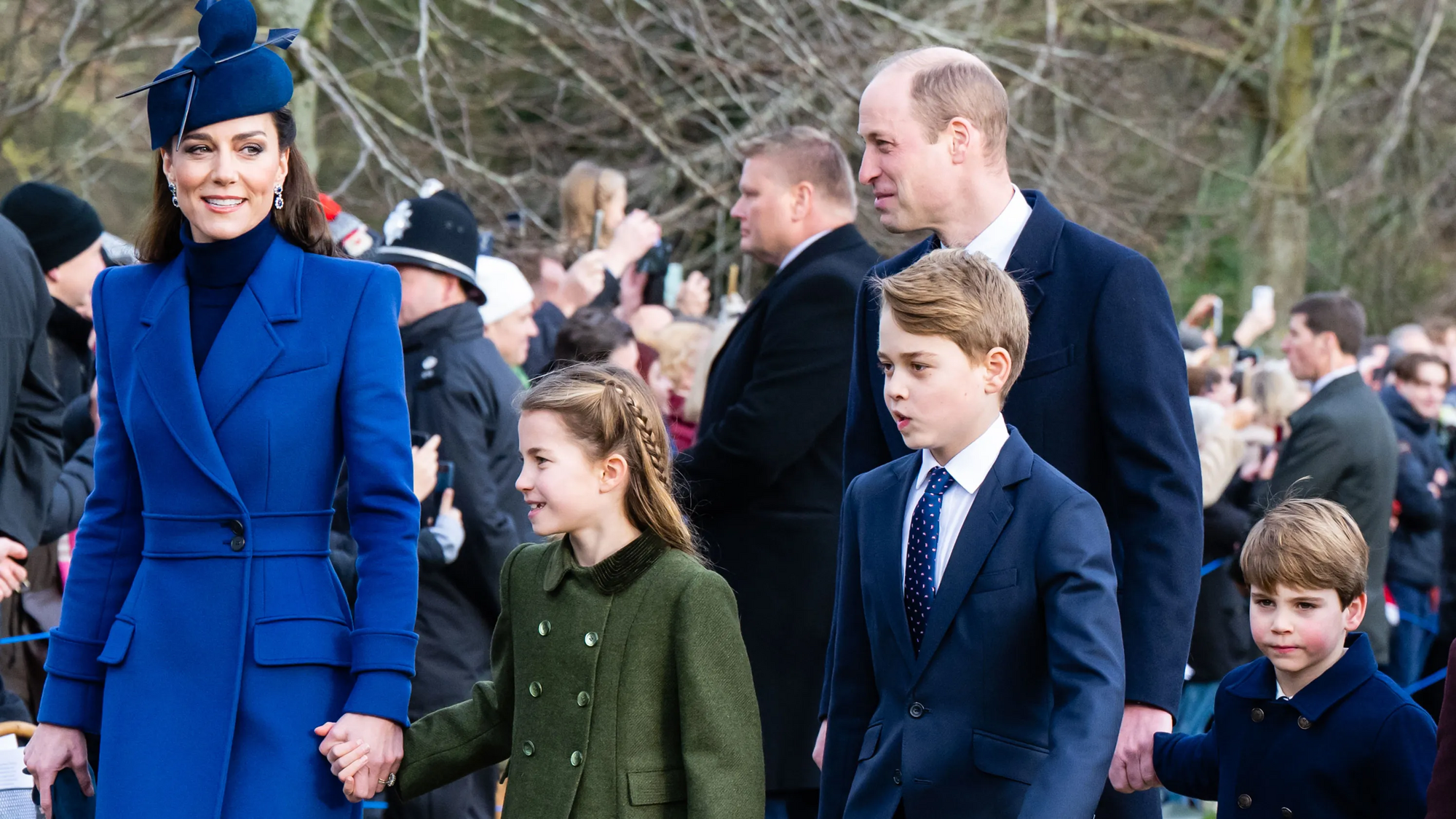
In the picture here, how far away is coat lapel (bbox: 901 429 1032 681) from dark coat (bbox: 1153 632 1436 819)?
61 cm

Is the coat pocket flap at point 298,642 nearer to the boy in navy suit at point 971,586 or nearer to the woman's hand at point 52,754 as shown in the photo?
the woman's hand at point 52,754

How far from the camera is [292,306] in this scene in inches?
120

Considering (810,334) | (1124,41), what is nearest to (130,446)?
(810,334)

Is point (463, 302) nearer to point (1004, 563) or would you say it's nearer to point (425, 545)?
point (425, 545)

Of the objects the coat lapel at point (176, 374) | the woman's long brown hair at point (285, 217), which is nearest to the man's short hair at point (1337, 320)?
the woman's long brown hair at point (285, 217)

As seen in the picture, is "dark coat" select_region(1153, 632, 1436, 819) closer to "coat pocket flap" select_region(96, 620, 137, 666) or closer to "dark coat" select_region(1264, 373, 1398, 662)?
"coat pocket flap" select_region(96, 620, 137, 666)

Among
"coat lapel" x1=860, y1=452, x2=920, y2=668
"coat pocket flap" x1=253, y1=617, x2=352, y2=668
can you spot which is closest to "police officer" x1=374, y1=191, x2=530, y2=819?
"coat pocket flap" x1=253, y1=617, x2=352, y2=668

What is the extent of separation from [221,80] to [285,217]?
29 cm

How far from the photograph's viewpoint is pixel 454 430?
5.05 m

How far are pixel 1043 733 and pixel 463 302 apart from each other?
2869 mm

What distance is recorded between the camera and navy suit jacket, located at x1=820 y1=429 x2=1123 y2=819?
2.70 metres

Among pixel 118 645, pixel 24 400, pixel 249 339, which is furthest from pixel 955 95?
pixel 24 400

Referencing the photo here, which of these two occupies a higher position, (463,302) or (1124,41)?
(1124,41)

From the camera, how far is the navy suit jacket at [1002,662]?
8.84 feet
